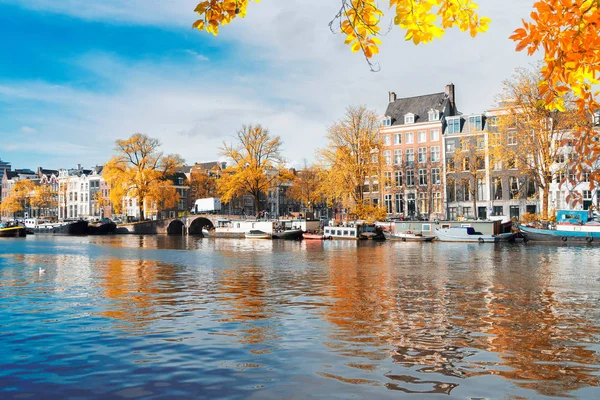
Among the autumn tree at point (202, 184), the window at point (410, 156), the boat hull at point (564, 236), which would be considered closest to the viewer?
the boat hull at point (564, 236)

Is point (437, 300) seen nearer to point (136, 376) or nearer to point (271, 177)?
point (136, 376)

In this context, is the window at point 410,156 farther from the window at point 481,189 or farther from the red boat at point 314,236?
the red boat at point 314,236

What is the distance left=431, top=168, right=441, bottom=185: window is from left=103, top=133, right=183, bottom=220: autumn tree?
42.2 metres

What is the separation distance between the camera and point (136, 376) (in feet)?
35.5

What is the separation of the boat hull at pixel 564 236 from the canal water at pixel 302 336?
28.2m

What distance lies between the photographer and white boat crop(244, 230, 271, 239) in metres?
75.6

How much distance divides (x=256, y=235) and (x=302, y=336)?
62149 mm

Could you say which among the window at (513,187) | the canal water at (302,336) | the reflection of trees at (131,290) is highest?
the window at (513,187)

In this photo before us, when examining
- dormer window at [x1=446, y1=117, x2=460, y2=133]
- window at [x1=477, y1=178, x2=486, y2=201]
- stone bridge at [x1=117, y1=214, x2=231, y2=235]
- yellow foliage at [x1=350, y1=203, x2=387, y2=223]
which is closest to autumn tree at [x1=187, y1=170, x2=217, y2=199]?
stone bridge at [x1=117, y1=214, x2=231, y2=235]

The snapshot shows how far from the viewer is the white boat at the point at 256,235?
7556 centimetres

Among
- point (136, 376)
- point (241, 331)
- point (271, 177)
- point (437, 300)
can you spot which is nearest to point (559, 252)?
point (437, 300)

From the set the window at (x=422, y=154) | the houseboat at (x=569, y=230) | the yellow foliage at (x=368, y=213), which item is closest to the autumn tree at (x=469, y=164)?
the window at (x=422, y=154)

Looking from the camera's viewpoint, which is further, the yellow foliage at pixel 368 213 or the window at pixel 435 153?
the window at pixel 435 153

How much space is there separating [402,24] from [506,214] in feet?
240
